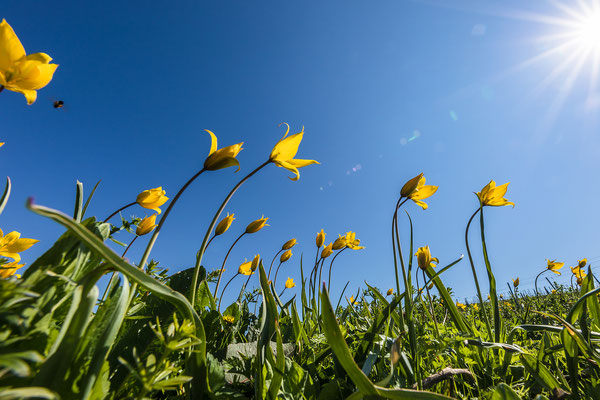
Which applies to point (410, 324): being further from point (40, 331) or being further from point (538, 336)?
point (538, 336)

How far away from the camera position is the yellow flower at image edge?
3.08ft

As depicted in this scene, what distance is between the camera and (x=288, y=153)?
1354 mm

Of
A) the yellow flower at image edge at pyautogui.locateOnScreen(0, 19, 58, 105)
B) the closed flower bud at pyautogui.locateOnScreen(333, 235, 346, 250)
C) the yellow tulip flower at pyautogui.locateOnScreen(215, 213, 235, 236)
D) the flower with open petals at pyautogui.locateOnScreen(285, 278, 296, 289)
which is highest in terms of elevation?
the flower with open petals at pyautogui.locateOnScreen(285, 278, 296, 289)

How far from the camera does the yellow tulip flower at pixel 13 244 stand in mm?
1482

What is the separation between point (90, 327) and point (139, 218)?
51.0 inches

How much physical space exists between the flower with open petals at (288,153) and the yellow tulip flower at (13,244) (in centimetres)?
144

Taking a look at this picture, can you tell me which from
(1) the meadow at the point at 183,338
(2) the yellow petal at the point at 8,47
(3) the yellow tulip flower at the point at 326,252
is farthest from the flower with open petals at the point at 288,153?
(3) the yellow tulip flower at the point at 326,252

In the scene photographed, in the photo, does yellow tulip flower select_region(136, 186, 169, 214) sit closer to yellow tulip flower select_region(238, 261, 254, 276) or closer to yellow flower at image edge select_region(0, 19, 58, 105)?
yellow flower at image edge select_region(0, 19, 58, 105)


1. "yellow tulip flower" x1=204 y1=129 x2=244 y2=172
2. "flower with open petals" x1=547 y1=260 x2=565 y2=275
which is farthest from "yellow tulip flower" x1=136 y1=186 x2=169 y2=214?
"flower with open petals" x1=547 y1=260 x2=565 y2=275

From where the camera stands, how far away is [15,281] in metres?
0.43

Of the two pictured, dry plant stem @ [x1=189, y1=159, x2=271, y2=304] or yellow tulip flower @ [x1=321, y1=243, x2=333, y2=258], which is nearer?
dry plant stem @ [x1=189, y1=159, x2=271, y2=304]

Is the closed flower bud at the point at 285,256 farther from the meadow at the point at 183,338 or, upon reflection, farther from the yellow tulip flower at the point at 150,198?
the yellow tulip flower at the point at 150,198

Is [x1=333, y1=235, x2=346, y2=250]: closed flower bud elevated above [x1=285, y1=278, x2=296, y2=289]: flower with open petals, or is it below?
below

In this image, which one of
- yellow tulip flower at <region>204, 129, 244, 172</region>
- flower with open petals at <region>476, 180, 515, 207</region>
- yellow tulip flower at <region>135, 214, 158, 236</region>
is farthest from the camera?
flower with open petals at <region>476, 180, 515, 207</region>
